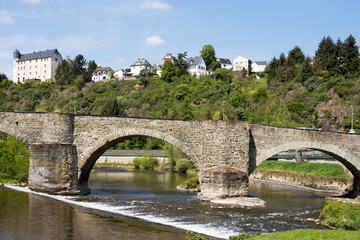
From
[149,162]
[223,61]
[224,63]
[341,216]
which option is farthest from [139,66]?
[341,216]

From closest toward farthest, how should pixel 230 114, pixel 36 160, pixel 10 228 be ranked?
pixel 10 228, pixel 36 160, pixel 230 114

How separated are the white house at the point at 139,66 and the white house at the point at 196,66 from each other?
1321 cm

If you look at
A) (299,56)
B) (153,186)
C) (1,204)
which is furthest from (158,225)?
(299,56)

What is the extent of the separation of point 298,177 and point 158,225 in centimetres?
2267

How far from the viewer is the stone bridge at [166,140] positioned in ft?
83.6

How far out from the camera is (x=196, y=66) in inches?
4732

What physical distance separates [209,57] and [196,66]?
9.74 meters

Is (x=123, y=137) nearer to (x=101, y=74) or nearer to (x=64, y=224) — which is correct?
(x=64, y=224)

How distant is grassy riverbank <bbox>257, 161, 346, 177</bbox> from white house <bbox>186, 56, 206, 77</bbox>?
77.2 metres

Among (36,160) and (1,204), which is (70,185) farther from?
(1,204)

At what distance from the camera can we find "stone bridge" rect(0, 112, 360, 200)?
25484 millimetres

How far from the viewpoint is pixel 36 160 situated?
25641 mm

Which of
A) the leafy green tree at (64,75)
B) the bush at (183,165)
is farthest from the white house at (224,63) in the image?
the bush at (183,165)

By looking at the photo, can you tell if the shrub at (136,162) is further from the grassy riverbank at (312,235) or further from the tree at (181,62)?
the tree at (181,62)
